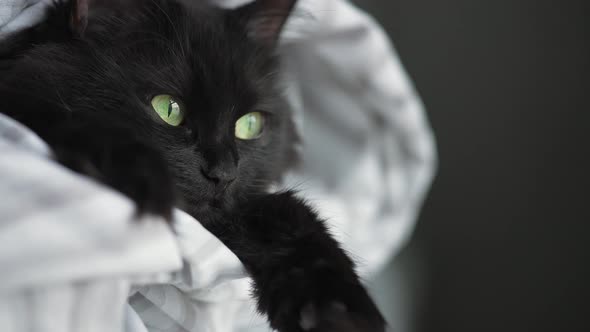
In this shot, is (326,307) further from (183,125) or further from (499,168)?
(499,168)

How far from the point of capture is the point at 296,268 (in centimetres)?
80

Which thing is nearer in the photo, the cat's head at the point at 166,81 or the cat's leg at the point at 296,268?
the cat's leg at the point at 296,268

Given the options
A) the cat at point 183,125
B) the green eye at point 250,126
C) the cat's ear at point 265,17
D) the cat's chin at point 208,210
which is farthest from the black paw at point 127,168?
the cat's ear at point 265,17

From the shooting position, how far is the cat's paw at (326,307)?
711 millimetres

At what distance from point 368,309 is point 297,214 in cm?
26

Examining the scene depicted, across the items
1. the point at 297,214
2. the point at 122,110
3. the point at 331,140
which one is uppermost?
the point at 122,110

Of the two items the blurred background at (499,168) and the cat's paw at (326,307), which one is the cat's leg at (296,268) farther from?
the blurred background at (499,168)

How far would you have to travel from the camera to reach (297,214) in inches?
37.5

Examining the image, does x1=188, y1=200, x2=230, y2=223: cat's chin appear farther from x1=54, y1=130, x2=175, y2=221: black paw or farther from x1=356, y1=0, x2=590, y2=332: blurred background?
x1=356, y1=0, x2=590, y2=332: blurred background

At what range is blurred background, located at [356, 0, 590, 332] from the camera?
160 centimetres

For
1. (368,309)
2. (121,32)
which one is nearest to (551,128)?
(368,309)

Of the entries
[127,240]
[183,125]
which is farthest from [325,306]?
[183,125]

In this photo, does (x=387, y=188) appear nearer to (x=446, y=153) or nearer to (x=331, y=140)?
(x=331, y=140)

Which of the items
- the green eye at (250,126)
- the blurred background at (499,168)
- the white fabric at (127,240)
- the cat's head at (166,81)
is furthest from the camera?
the blurred background at (499,168)
